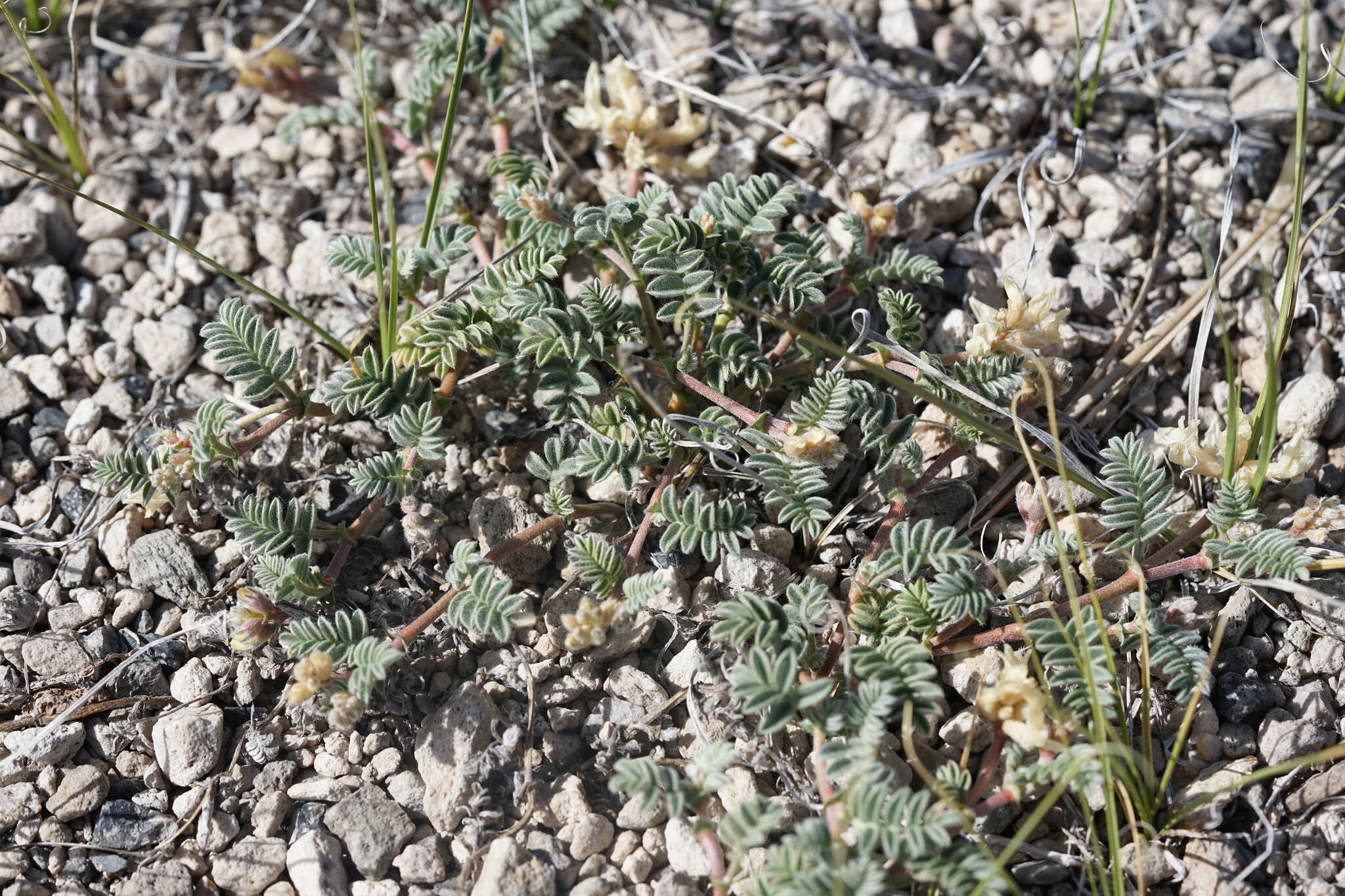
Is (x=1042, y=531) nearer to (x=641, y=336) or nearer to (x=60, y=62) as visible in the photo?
(x=641, y=336)

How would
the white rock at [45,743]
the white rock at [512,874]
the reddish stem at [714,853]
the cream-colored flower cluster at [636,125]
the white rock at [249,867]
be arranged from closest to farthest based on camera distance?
the reddish stem at [714,853], the white rock at [512,874], the white rock at [249,867], the white rock at [45,743], the cream-colored flower cluster at [636,125]

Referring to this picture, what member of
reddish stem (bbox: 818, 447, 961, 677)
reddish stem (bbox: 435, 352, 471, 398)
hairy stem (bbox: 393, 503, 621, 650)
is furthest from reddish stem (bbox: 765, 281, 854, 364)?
reddish stem (bbox: 435, 352, 471, 398)

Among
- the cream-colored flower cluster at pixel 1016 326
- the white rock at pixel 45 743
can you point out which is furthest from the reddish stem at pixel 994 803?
the white rock at pixel 45 743

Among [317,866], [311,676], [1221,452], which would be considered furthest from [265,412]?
[1221,452]

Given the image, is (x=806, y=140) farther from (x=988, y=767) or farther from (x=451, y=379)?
(x=988, y=767)

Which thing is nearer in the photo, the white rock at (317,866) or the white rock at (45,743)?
the white rock at (317,866)

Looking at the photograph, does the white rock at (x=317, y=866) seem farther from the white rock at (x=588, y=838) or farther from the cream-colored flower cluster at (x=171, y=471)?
the cream-colored flower cluster at (x=171, y=471)
